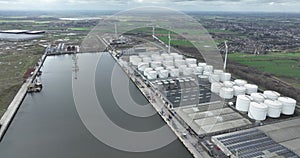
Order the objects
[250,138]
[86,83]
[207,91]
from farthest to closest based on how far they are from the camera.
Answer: [86,83]
[207,91]
[250,138]

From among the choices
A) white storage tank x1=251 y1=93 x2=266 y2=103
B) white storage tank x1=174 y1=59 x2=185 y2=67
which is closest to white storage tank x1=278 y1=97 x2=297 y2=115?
white storage tank x1=251 y1=93 x2=266 y2=103

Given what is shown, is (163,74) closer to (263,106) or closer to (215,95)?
(215,95)

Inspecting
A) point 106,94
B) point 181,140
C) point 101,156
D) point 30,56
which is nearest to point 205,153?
point 181,140

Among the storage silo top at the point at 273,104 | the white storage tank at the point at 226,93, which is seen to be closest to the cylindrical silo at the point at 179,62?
the white storage tank at the point at 226,93

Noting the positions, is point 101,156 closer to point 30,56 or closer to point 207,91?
point 207,91

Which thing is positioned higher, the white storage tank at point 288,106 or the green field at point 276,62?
the green field at point 276,62

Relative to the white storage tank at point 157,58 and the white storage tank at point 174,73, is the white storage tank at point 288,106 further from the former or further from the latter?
the white storage tank at point 157,58

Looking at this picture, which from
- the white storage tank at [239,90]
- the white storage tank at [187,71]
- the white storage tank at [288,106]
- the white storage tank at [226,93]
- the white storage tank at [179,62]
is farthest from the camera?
the white storage tank at [179,62]
